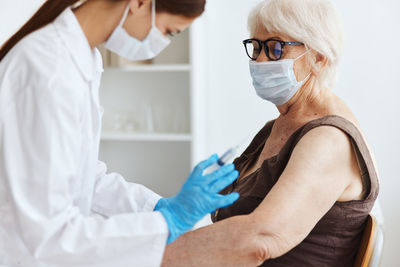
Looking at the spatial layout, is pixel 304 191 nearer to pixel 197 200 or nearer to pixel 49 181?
pixel 197 200

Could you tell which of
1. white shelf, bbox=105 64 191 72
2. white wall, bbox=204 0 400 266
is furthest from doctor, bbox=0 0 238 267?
white wall, bbox=204 0 400 266

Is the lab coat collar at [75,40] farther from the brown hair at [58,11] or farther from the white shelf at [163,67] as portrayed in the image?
the white shelf at [163,67]

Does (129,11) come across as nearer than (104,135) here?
Yes

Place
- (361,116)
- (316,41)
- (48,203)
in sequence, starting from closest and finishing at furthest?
(48,203) < (316,41) < (361,116)

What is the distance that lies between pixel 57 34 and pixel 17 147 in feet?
0.86

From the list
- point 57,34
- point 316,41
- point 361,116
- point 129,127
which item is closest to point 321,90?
point 316,41

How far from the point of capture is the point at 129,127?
295 centimetres

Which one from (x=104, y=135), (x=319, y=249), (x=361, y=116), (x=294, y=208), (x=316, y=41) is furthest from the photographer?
(x=104, y=135)

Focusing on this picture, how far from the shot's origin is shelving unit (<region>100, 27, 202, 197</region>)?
2875mm

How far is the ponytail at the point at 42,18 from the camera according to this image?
1092 mm

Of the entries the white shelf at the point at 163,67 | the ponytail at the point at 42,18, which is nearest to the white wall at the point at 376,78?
the white shelf at the point at 163,67

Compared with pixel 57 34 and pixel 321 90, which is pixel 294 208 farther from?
pixel 57 34

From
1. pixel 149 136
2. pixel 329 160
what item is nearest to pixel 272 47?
pixel 329 160

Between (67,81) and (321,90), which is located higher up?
(67,81)
